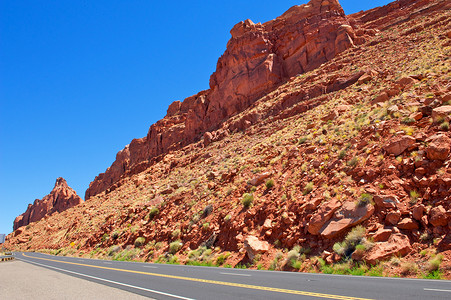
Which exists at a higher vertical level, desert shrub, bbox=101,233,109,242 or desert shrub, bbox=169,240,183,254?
desert shrub, bbox=101,233,109,242

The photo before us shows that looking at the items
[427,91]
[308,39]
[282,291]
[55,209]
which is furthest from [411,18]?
[55,209]

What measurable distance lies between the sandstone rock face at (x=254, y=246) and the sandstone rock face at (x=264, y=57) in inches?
1389

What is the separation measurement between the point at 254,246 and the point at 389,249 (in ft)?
20.3

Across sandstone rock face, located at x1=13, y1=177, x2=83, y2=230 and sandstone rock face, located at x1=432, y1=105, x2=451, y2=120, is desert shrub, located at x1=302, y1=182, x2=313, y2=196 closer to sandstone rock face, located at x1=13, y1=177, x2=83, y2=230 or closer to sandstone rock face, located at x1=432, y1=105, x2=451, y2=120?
sandstone rock face, located at x1=432, y1=105, x2=451, y2=120

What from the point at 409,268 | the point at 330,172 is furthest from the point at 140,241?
the point at 409,268

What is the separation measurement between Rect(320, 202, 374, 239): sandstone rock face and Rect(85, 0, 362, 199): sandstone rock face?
36248mm

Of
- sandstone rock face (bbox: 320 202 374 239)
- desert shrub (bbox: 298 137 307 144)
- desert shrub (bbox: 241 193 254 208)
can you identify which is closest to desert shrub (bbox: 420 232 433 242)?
sandstone rock face (bbox: 320 202 374 239)

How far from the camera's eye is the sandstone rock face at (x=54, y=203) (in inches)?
3910

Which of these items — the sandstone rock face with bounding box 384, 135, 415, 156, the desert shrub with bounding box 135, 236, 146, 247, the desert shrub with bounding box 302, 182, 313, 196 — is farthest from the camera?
the desert shrub with bounding box 135, 236, 146, 247

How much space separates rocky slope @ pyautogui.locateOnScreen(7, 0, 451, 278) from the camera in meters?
10.9

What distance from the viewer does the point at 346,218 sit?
1212cm

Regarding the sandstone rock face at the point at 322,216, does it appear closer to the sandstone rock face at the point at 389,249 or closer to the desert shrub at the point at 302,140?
the sandstone rock face at the point at 389,249

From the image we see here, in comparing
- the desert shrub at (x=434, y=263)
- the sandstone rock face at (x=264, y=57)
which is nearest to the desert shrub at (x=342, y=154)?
the desert shrub at (x=434, y=263)

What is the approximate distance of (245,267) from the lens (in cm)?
1392
